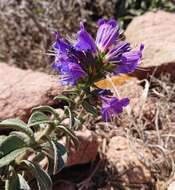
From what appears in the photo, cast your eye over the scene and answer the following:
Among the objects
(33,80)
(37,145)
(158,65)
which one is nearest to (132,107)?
(158,65)

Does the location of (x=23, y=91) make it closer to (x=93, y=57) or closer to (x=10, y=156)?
(x=10, y=156)

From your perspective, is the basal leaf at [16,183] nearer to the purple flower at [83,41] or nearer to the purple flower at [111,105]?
the purple flower at [111,105]

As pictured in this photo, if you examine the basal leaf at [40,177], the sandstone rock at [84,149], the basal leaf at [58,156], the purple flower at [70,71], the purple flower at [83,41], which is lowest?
the sandstone rock at [84,149]

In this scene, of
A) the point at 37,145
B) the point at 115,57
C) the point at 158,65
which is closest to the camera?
the point at 115,57

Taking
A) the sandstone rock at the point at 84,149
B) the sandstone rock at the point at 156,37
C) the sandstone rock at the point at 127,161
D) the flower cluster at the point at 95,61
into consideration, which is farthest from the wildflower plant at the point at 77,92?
the sandstone rock at the point at 156,37

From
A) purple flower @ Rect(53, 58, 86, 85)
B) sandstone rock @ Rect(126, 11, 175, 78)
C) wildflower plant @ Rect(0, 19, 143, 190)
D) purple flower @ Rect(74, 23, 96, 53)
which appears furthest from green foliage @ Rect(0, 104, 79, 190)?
sandstone rock @ Rect(126, 11, 175, 78)

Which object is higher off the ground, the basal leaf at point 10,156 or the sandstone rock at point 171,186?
the basal leaf at point 10,156

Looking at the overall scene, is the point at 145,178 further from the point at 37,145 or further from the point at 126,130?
the point at 37,145
